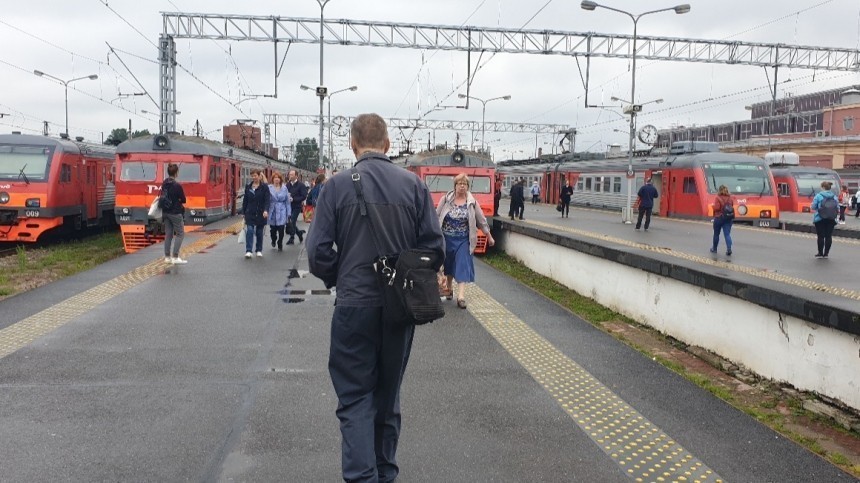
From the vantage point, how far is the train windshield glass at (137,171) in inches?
794

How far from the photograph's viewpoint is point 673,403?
6055 mm

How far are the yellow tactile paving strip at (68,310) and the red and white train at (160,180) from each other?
586 centimetres

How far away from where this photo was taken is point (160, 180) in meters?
20.3

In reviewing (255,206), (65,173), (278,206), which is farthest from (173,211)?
(65,173)

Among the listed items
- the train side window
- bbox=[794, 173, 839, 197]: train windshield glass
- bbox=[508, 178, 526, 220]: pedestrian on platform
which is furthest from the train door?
bbox=[794, 173, 839, 197]: train windshield glass

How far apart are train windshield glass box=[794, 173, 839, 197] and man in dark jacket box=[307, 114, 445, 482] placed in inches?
1416

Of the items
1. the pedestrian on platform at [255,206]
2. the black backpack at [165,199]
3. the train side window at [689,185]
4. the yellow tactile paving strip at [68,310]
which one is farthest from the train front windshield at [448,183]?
the train side window at [689,185]

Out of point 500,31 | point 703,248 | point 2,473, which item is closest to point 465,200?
point 2,473

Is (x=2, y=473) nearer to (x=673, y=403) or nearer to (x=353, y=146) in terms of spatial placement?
(x=353, y=146)

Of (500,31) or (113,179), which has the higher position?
(500,31)

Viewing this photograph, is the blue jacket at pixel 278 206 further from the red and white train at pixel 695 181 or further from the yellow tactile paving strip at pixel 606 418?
the red and white train at pixel 695 181

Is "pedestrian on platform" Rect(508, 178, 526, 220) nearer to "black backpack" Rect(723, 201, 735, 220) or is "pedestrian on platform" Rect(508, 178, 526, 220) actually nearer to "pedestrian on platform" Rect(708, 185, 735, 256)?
"pedestrian on platform" Rect(708, 185, 735, 256)

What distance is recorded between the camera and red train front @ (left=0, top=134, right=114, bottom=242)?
1938 centimetres

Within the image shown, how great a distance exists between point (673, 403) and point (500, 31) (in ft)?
83.4
